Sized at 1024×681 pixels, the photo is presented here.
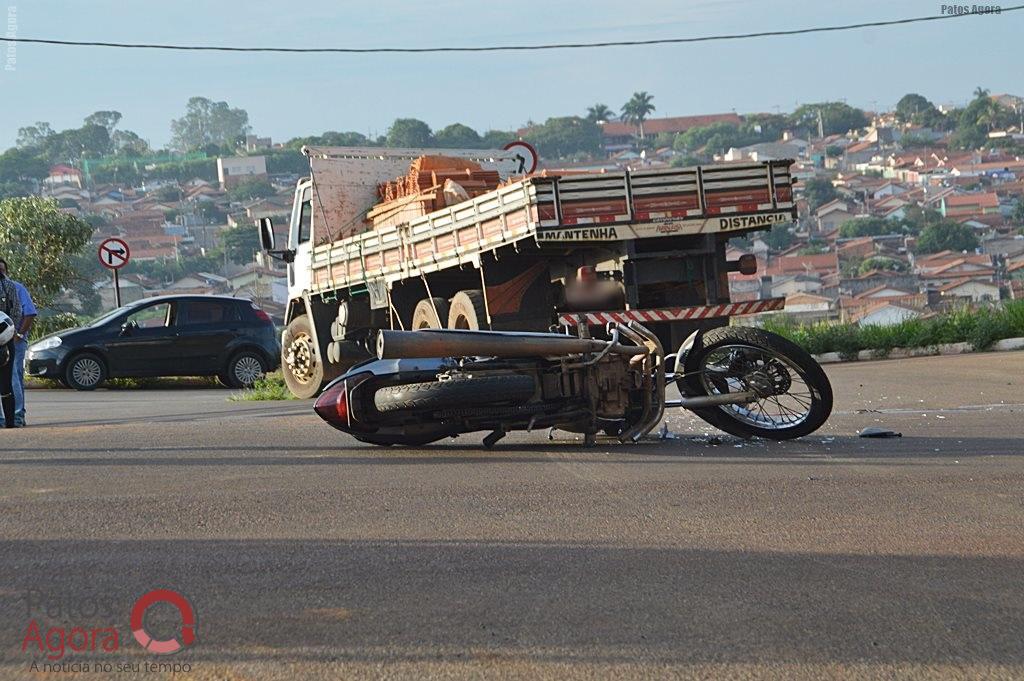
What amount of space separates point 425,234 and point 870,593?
42.1 ft

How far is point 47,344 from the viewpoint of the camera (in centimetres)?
2255

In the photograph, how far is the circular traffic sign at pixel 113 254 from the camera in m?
25.3

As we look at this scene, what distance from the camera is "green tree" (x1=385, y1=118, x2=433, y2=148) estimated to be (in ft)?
434

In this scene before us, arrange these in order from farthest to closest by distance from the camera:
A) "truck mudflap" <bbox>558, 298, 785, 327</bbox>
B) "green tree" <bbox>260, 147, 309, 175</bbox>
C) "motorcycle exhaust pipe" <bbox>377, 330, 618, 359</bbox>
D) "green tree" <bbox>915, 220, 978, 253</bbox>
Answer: "green tree" <bbox>260, 147, 309, 175</bbox> < "green tree" <bbox>915, 220, 978, 253</bbox> < "truck mudflap" <bbox>558, 298, 785, 327</bbox> < "motorcycle exhaust pipe" <bbox>377, 330, 618, 359</bbox>

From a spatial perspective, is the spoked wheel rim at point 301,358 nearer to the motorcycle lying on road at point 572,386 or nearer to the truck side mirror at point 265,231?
the truck side mirror at point 265,231

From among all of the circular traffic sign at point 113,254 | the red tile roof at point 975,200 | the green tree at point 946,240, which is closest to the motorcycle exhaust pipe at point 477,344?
the circular traffic sign at point 113,254

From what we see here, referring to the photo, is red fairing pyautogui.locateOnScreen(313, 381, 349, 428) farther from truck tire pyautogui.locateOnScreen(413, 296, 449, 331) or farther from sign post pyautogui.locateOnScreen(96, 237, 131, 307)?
sign post pyautogui.locateOnScreen(96, 237, 131, 307)

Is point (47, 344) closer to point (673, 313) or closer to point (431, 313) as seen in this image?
point (431, 313)

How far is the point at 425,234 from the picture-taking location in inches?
695

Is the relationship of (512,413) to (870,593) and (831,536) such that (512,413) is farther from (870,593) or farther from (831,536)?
(870,593)

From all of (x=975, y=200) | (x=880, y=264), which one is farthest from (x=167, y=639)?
(x=975, y=200)

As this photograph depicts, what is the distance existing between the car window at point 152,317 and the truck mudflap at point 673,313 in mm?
8681

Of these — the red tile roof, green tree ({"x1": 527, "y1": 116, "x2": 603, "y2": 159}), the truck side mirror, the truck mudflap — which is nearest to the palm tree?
green tree ({"x1": 527, "y1": 116, "x2": 603, "y2": 159})

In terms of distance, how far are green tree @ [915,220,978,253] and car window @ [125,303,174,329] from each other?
68.9 meters
